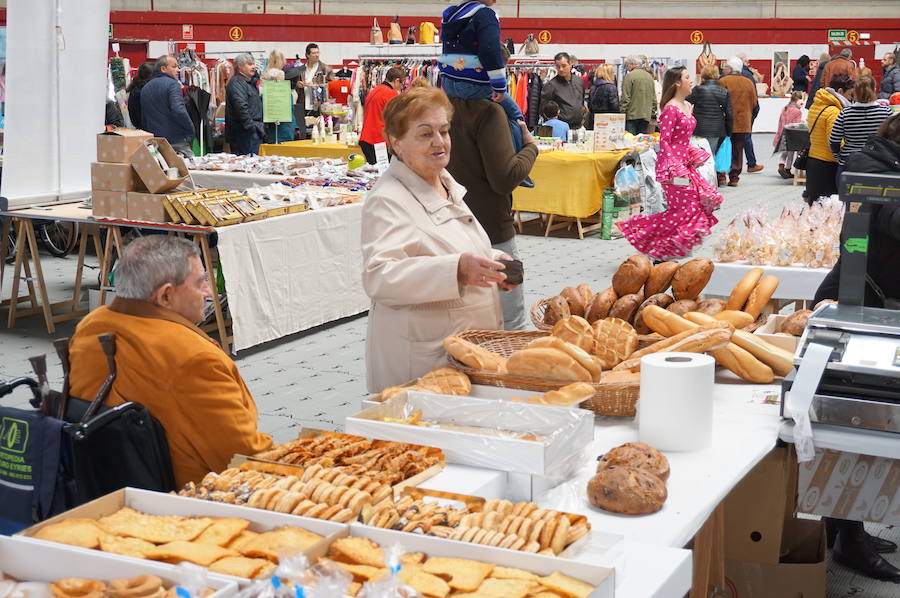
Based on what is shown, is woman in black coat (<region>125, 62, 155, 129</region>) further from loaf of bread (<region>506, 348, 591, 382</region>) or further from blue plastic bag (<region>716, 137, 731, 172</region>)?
loaf of bread (<region>506, 348, 591, 382</region>)

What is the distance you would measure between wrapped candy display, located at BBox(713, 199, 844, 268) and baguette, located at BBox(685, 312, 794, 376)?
1.81 metres

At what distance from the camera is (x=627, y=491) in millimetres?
2119

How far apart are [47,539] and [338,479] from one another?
0.53 metres

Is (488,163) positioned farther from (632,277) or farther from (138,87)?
(138,87)

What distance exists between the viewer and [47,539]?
172 centimetres

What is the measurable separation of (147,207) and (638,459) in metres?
4.49

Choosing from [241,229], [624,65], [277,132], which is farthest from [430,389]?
[624,65]

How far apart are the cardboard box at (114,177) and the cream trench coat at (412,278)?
11.4 feet

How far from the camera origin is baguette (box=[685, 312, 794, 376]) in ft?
9.90

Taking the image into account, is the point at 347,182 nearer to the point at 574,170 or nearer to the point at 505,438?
the point at 574,170

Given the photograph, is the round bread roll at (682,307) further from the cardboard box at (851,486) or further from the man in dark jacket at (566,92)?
the man in dark jacket at (566,92)

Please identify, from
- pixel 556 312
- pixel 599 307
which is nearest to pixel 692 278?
pixel 599 307

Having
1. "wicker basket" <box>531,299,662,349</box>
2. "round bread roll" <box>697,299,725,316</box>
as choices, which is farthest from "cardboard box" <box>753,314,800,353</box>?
"wicker basket" <box>531,299,662,349</box>

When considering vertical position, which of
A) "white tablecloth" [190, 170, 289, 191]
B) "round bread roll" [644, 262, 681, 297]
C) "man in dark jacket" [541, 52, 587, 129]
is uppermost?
"man in dark jacket" [541, 52, 587, 129]
